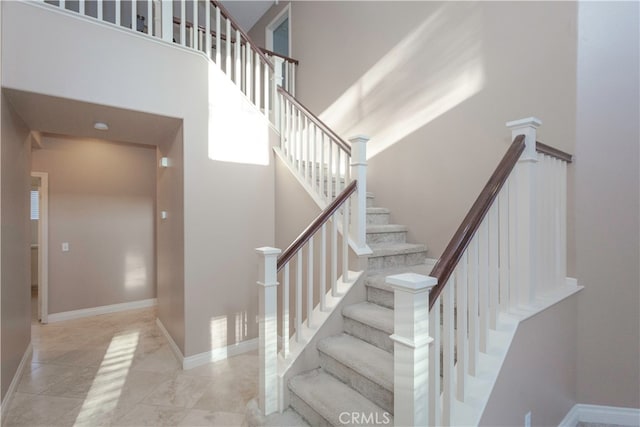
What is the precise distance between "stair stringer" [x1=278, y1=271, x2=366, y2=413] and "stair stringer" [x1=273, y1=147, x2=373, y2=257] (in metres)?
0.18

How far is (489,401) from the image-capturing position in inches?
62.2

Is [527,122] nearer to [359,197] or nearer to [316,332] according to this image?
[359,197]

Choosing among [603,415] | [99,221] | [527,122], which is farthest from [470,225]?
[99,221]

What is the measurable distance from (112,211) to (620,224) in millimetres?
5922

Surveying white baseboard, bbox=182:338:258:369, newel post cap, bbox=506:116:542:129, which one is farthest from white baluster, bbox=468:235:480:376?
white baseboard, bbox=182:338:258:369

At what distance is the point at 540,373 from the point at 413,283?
4.73 feet

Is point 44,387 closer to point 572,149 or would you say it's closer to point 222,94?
point 222,94

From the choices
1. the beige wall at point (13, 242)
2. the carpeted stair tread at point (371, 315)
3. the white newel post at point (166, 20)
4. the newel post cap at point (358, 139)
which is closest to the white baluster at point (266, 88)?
the white newel post at point (166, 20)

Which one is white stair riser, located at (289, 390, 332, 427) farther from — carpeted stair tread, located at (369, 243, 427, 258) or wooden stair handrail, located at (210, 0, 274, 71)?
wooden stair handrail, located at (210, 0, 274, 71)

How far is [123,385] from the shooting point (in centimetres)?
288

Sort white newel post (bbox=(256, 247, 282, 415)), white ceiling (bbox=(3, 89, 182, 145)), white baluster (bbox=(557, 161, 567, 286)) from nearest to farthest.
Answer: white newel post (bbox=(256, 247, 282, 415)), white baluster (bbox=(557, 161, 567, 286)), white ceiling (bbox=(3, 89, 182, 145))

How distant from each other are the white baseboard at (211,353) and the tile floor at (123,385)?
7 cm

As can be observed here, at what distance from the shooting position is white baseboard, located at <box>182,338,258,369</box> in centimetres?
321

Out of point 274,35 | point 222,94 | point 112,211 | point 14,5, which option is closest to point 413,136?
point 222,94
